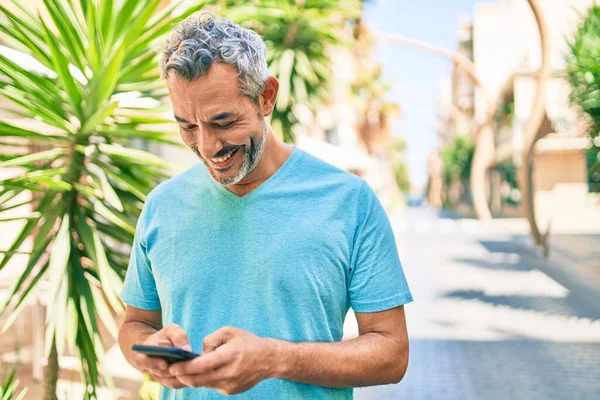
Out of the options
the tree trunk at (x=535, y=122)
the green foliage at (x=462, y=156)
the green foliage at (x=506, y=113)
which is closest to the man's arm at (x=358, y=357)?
the tree trunk at (x=535, y=122)

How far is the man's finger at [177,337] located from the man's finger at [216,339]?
0.12 m

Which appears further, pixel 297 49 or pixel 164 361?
pixel 297 49

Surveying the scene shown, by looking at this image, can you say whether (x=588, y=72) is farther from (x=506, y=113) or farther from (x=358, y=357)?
(x=506, y=113)

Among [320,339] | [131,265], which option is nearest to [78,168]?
[131,265]

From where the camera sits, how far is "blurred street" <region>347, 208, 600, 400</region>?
6543mm

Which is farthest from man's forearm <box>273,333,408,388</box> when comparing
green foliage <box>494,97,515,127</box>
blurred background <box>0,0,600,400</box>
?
green foliage <box>494,97,515,127</box>

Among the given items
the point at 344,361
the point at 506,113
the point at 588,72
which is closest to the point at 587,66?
the point at 588,72

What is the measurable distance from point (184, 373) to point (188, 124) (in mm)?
609

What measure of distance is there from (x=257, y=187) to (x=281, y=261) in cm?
21

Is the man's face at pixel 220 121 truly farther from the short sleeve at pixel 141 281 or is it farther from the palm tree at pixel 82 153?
the palm tree at pixel 82 153

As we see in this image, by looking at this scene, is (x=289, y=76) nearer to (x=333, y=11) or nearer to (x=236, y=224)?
(x=333, y=11)

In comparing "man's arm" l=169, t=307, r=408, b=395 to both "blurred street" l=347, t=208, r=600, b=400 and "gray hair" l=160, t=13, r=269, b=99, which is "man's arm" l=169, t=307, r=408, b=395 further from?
"blurred street" l=347, t=208, r=600, b=400

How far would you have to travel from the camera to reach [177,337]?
1498 millimetres

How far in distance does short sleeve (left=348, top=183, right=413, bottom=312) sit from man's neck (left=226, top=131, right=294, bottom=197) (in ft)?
0.82
